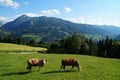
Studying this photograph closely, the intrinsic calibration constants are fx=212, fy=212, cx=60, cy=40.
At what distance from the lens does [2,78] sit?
2686 centimetres

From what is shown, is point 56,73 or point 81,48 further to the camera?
point 81,48

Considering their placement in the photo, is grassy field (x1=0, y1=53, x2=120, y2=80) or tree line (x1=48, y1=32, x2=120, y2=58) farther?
tree line (x1=48, y1=32, x2=120, y2=58)

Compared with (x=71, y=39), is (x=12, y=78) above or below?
below

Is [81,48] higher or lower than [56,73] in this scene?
higher

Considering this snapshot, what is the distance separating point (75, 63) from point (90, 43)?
115982 millimetres

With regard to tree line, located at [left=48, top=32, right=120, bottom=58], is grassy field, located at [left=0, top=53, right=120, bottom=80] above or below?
below

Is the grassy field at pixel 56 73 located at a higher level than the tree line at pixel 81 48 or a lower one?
lower

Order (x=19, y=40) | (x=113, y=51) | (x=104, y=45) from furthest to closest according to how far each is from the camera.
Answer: (x=19, y=40), (x=104, y=45), (x=113, y=51)

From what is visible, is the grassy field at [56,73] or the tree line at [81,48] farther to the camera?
the tree line at [81,48]

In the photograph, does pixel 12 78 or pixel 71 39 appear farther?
pixel 71 39

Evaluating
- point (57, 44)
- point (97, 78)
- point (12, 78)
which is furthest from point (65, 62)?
point (57, 44)

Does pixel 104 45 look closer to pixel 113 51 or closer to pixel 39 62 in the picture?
pixel 113 51

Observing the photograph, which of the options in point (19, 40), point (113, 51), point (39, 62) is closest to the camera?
point (39, 62)

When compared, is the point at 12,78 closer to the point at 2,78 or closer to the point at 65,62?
the point at 2,78
